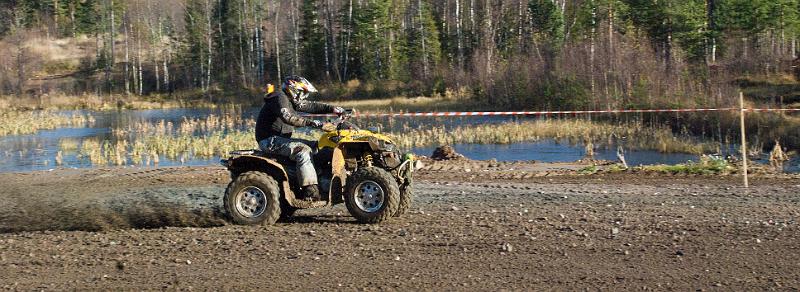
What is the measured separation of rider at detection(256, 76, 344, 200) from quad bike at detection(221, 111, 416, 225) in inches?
5.0

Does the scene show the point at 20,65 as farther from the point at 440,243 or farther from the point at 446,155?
the point at 440,243

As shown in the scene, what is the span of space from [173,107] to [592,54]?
32.9 metres

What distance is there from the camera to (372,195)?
11102 millimetres

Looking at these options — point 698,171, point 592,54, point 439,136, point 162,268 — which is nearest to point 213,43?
point 592,54

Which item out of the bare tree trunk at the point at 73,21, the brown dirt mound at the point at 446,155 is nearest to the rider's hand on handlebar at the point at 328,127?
the brown dirt mound at the point at 446,155

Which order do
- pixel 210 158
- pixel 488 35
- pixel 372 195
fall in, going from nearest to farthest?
pixel 372 195 < pixel 210 158 < pixel 488 35

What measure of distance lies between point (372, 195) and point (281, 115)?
1.48m

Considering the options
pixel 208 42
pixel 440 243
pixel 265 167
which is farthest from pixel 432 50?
pixel 440 243

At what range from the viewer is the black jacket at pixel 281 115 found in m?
11.1

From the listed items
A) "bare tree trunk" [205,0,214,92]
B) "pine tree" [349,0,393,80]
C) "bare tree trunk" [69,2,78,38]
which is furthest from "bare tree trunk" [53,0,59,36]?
"pine tree" [349,0,393,80]

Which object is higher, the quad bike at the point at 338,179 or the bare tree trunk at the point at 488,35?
the bare tree trunk at the point at 488,35

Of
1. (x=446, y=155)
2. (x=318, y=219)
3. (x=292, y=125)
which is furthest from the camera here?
(x=446, y=155)

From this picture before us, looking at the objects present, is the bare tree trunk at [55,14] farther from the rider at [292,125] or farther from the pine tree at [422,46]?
the rider at [292,125]

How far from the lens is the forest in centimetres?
3931
